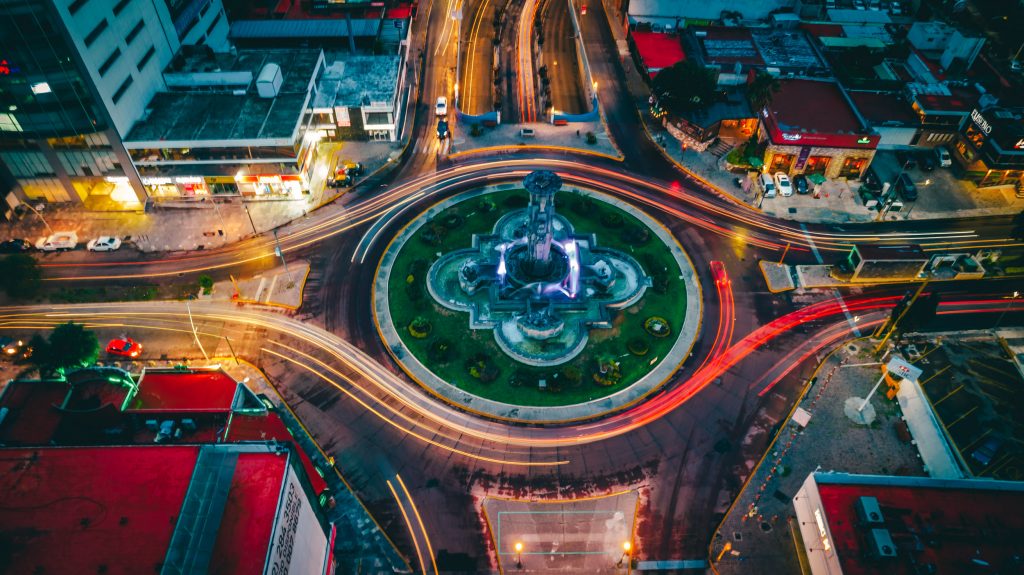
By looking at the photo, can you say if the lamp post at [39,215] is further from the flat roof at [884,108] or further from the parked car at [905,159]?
the parked car at [905,159]

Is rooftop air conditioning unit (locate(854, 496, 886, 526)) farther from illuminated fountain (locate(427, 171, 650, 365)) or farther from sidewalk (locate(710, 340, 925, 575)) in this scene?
illuminated fountain (locate(427, 171, 650, 365))

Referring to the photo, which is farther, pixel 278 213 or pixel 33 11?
pixel 278 213

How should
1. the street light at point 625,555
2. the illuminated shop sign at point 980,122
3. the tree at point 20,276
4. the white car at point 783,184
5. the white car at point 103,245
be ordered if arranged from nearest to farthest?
1. the street light at point 625,555
2. the tree at point 20,276
3. the white car at point 103,245
4. the illuminated shop sign at point 980,122
5. the white car at point 783,184

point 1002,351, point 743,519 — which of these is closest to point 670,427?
point 743,519

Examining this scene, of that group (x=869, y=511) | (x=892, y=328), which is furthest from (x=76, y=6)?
(x=892, y=328)

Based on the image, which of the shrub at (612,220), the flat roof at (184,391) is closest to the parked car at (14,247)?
the flat roof at (184,391)

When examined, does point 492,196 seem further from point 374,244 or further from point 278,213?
point 278,213
